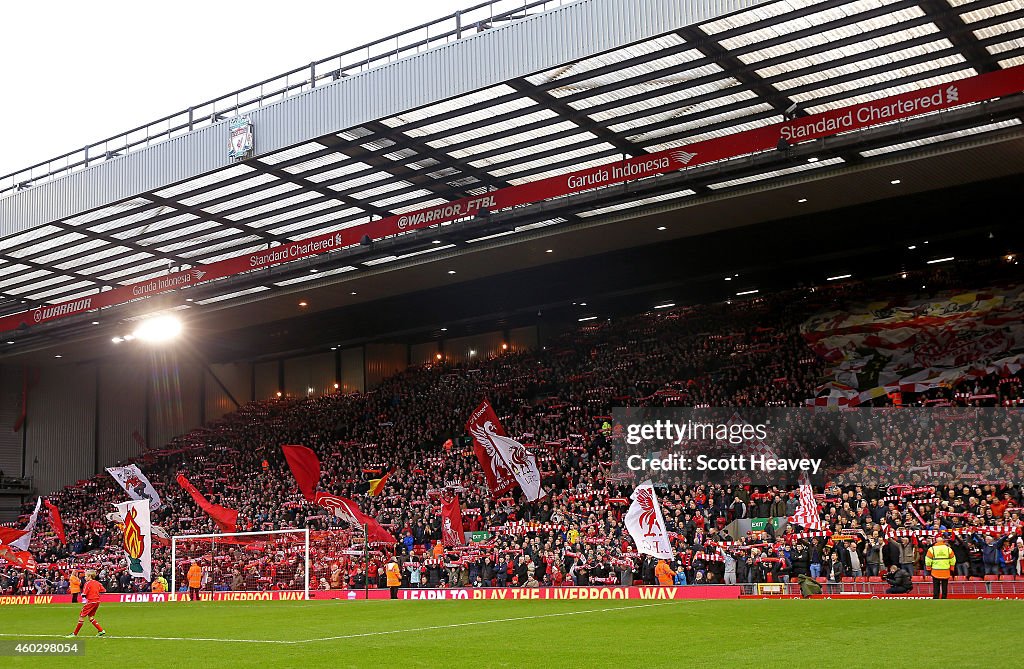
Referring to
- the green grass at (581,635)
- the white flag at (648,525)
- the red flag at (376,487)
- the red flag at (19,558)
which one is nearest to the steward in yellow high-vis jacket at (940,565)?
the green grass at (581,635)

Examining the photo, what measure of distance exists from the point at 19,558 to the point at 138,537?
7.73m

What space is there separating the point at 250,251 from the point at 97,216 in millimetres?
5275

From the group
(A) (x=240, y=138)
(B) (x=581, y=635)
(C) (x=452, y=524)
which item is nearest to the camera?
(B) (x=581, y=635)

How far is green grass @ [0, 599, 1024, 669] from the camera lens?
44.4ft

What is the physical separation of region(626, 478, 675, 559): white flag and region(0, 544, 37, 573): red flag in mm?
25215

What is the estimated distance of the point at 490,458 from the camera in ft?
121

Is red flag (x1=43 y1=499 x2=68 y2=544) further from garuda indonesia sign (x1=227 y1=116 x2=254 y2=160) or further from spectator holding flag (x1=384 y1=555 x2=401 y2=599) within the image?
garuda indonesia sign (x1=227 y1=116 x2=254 y2=160)

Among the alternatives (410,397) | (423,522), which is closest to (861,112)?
(423,522)

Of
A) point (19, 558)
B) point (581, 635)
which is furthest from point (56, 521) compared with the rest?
point (581, 635)

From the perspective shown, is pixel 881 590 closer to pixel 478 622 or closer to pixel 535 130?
pixel 478 622

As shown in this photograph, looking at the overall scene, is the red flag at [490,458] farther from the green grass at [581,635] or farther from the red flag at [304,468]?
the green grass at [581,635]

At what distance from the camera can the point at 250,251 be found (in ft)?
120

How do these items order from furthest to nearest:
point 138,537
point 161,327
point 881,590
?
point 138,537 → point 161,327 → point 881,590

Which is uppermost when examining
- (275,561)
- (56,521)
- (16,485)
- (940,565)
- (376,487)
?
(16,485)
